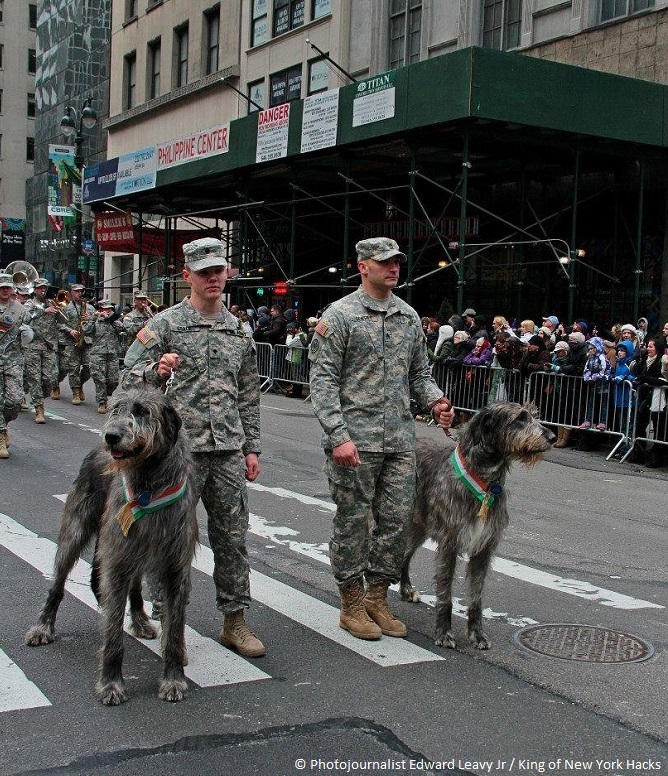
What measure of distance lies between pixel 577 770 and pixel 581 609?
7.92 feet

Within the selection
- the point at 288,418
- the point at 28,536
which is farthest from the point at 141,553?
the point at 288,418

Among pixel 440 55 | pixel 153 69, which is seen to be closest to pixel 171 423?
pixel 440 55

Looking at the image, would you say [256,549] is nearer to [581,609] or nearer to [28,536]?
[28,536]

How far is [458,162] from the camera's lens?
22172 millimetres

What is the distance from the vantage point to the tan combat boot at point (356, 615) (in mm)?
5410

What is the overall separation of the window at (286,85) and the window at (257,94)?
0.44 m

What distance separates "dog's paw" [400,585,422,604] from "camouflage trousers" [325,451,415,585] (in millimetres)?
661

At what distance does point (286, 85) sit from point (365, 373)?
28239 millimetres

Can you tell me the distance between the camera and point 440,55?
19.8m

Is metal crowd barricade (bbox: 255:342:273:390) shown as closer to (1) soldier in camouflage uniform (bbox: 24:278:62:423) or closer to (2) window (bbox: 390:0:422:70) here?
(1) soldier in camouflage uniform (bbox: 24:278:62:423)

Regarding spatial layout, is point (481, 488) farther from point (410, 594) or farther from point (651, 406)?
point (651, 406)

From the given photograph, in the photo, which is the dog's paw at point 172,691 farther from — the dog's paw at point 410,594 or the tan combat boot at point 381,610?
the dog's paw at point 410,594

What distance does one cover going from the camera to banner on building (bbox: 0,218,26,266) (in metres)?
64.8

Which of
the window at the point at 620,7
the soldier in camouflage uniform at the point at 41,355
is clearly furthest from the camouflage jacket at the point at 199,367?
the window at the point at 620,7
